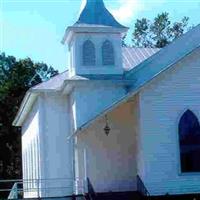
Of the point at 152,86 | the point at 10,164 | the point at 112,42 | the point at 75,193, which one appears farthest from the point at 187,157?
the point at 10,164

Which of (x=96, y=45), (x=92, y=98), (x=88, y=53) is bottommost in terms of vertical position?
(x=92, y=98)

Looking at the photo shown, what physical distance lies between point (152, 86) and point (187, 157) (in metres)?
2.81

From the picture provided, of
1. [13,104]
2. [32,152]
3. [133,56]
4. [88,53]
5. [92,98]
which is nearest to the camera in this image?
[92,98]

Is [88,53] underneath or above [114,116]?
above

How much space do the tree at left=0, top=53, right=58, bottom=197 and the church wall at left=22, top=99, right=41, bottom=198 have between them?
824 inches

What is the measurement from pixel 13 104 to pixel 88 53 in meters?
31.7

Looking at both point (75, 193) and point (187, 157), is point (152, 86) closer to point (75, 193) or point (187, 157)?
point (187, 157)

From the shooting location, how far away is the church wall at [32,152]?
91.5 ft

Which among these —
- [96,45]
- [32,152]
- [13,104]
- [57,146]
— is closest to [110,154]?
[57,146]

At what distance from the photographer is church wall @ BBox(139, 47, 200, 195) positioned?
2188cm

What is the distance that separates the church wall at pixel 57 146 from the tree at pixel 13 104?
98.8 feet

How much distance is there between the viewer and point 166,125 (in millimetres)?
22312

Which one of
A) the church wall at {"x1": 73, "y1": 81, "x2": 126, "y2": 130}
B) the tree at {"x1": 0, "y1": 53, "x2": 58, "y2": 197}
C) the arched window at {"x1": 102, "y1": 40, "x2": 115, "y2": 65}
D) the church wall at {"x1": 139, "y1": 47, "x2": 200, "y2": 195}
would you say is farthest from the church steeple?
the tree at {"x1": 0, "y1": 53, "x2": 58, "y2": 197}

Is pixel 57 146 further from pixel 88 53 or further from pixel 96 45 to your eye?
pixel 96 45
